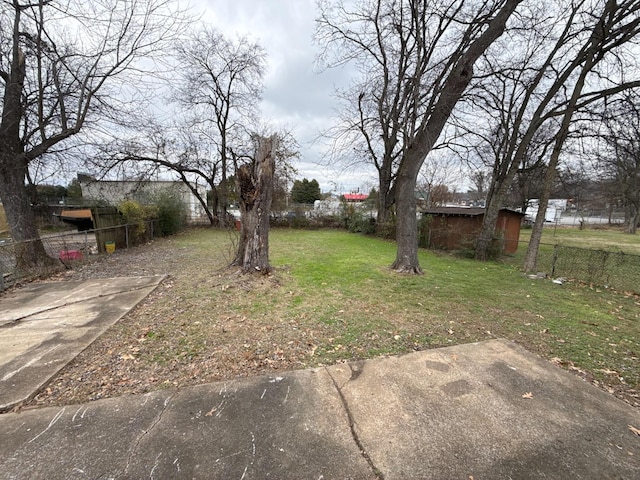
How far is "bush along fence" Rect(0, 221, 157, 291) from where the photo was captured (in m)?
5.03

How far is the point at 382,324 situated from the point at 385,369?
3.69 feet

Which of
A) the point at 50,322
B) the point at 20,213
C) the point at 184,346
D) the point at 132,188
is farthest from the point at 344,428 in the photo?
the point at 132,188

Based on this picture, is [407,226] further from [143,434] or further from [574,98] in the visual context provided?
[143,434]

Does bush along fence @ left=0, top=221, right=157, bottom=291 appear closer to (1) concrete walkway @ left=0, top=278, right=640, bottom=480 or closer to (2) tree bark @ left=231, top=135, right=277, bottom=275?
(1) concrete walkway @ left=0, top=278, right=640, bottom=480

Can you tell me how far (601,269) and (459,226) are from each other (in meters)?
5.55

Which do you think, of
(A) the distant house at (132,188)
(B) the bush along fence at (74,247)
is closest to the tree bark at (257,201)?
(B) the bush along fence at (74,247)

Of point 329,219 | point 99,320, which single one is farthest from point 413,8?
point 329,219

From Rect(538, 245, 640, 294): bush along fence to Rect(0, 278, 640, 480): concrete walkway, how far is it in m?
5.31

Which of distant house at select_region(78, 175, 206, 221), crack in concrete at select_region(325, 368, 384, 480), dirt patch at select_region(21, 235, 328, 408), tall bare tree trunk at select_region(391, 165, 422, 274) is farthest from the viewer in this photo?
distant house at select_region(78, 175, 206, 221)

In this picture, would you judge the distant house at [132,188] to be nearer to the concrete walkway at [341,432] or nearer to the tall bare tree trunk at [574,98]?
the concrete walkway at [341,432]

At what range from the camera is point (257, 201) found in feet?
18.7

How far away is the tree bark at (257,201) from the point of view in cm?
565

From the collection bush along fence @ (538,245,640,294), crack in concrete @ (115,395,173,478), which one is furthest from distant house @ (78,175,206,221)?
bush along fence @ (538,245,640,294)

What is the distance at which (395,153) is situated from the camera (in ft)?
47.9
